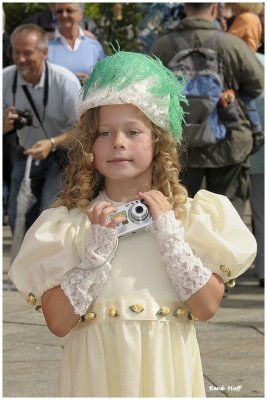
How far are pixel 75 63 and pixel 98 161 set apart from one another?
5.77m

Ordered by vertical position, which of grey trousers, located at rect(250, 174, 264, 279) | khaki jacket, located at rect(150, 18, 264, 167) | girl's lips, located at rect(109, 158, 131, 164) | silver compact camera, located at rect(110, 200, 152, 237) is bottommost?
grey trousers, located at rect(250, 174, 264, 279)

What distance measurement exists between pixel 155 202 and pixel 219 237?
0.23 m

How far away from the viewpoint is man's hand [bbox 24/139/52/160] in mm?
8258

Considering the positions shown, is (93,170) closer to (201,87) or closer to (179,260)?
(179,260)

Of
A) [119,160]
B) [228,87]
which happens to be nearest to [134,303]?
[119,160]

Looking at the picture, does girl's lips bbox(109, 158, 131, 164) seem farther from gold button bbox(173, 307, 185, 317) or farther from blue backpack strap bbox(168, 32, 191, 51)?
blue backpack strap bbox(168, 32, 191, 51)

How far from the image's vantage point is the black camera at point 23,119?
27.7 ft

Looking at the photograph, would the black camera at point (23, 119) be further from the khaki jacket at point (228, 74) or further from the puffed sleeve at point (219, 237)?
the puffed sleeve at point (219, 237)

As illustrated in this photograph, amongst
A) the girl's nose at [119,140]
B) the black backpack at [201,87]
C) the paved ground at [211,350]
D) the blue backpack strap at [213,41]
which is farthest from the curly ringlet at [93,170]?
the blue backpack strap at [213,41]

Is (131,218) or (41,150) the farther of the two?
(41,150)

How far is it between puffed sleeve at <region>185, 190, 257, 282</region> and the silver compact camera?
147 millimetres

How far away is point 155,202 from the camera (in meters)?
3.69

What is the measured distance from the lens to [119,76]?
12.3 feet

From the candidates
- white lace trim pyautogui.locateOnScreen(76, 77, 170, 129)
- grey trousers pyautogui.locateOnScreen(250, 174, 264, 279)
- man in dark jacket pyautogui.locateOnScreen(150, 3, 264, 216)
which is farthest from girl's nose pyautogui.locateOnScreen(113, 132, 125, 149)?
grey trousers pyautogui.locateOnScreen(250, 174, 264, 279)
